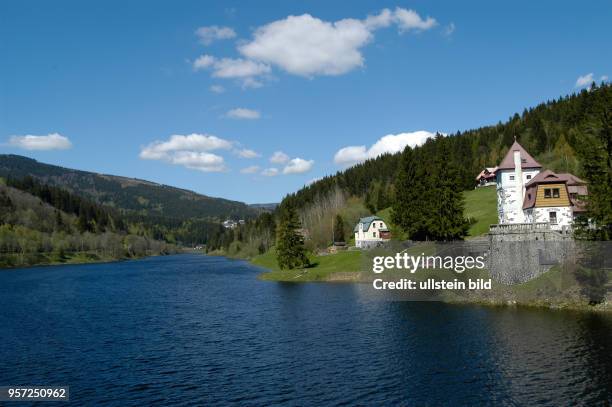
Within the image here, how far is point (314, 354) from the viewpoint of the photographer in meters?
40.1

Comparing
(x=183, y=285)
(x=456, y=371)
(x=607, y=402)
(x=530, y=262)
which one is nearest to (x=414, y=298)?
(x=530, y=262)

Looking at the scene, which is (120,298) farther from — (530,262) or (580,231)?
(580,231)

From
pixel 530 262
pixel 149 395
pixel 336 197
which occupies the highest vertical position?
pixel 336 197

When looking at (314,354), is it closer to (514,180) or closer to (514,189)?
(514,189)

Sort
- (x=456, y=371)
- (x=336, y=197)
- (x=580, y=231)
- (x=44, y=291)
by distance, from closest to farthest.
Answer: (x=456, y=371), (x=580, y=231), (x=44, y=291), (x=336, y=197)

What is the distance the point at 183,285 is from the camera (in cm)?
10044

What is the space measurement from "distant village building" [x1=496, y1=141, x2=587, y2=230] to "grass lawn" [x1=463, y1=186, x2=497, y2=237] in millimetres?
18303

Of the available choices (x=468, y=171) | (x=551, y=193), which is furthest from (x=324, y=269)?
(x=468, y=171)

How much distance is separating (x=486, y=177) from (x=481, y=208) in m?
46.7

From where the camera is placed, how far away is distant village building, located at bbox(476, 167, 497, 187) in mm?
159850

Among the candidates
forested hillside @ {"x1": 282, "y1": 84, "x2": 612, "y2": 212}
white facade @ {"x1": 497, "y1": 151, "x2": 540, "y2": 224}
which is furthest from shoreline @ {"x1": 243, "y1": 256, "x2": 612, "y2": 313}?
forested hillside @ {"x1": 282, "y1": 84, "x2": 612, "y2": 212}

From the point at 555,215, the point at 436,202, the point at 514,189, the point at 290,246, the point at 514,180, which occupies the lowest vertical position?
the point at 290,246

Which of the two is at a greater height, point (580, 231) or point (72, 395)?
point (580, 231)

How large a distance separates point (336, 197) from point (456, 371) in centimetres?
15478
